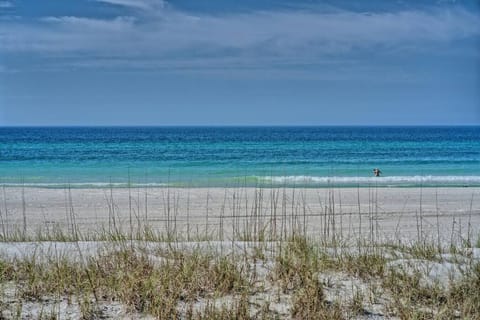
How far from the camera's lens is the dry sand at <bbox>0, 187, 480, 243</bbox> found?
9820 mm

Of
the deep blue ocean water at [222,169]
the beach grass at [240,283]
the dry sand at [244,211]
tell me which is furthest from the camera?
the deep blue ocean water at [222,169]

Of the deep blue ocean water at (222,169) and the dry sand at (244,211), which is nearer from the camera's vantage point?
the dry sand at (244,211)

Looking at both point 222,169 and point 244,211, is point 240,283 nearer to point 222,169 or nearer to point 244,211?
point 244,211

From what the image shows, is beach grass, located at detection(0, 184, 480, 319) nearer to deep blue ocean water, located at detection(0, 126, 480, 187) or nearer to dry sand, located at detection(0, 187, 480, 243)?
dry sand, located at detection(0, 187, 480, 243)

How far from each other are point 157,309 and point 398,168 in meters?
28.1

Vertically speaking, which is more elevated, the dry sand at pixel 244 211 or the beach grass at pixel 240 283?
the beach grass at pixel 240 283

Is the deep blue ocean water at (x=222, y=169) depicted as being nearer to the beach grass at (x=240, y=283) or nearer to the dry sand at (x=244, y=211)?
the dry sand at (x=244, y=211)

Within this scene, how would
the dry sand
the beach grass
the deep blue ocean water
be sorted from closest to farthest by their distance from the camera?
the beach grass → the dry sand → the deep blue ocean water

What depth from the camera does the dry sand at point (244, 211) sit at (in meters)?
9.82

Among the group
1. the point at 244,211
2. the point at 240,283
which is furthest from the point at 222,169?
the point at 240,283

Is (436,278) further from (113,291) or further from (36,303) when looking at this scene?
(36,303)

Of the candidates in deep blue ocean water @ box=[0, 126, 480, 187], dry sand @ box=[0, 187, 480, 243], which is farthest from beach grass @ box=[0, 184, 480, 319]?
Answer: deep blue ocean water @ box=[0, 126, 480, 187]

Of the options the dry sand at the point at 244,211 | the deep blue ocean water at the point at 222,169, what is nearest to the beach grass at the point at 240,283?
the dry sand at the point at 244,211

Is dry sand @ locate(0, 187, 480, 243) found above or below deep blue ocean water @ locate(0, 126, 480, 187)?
above
